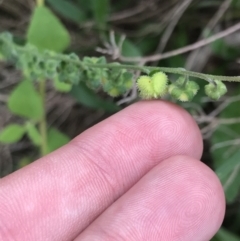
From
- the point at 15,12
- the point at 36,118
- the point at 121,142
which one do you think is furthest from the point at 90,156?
the point at 15,12

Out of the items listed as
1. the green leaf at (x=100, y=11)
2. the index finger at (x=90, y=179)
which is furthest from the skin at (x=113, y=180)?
the green leaf at (x=100, y=11)

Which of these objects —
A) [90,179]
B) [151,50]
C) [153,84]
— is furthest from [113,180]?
[151,50]

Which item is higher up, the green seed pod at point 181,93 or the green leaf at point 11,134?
the green seed pod at point 181,93

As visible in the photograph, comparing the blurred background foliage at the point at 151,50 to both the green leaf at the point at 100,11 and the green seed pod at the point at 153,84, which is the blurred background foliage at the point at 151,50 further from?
the green seed pod at the point at 153,84

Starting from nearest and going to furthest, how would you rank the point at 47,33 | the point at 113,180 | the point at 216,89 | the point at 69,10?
the point at 216,89 < the point at 113,180 < the point at 47,33 < the point at 69,10

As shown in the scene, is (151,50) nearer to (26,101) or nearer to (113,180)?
(26,101)

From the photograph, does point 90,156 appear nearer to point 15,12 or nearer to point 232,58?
point 232,58
